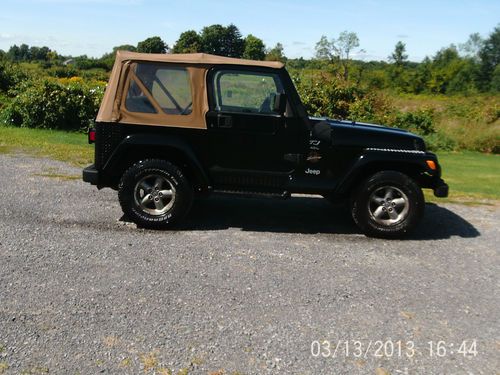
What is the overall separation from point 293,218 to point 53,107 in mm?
10673

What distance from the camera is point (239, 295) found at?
14.5ft

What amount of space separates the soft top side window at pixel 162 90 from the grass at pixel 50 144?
14.1 feet

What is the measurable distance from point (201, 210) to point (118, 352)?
3914mm

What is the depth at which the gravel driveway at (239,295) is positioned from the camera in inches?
136

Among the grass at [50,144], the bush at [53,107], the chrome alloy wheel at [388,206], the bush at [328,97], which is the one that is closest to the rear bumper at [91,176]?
the chrome alloy wheel at [388,206]

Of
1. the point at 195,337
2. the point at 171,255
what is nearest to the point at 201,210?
the point at 171,255

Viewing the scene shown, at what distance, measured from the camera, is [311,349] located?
141 inches

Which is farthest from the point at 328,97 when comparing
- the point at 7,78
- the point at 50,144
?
the point at 7,78

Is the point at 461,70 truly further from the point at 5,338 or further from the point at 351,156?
the point at 5,338

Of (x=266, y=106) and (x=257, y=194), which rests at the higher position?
(x=266, y=106)

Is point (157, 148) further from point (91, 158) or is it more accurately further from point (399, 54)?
point (399, 54)

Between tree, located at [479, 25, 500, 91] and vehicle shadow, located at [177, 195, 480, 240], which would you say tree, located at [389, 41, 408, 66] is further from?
vehicle shadow, located at [177, 195, 480, 240]

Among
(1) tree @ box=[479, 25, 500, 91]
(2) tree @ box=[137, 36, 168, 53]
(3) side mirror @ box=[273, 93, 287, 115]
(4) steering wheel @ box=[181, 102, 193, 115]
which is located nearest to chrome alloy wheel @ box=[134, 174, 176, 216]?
(4) steering wheel @ box=[181, 102, 193, 115]

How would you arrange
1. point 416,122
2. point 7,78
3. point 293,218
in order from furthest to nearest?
1. point 7,78
2. point 416,122
3. point 293,218
